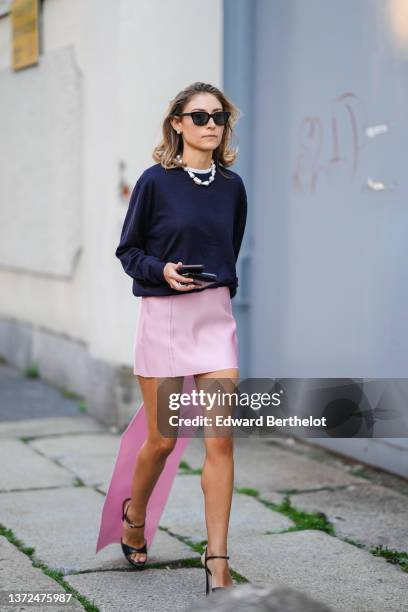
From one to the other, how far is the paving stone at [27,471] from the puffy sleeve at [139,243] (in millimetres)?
1926

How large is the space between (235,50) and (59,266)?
2.68 metres

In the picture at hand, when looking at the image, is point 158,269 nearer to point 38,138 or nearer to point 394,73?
point 394,73

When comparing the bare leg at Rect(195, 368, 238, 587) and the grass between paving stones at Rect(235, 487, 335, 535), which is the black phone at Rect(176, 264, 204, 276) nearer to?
the bare leg at Rect(195, 368, 238, 587)

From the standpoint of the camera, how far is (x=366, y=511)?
4.76 metres

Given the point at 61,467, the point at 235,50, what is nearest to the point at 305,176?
the point at 235,50

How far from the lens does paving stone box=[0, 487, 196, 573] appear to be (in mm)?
4094

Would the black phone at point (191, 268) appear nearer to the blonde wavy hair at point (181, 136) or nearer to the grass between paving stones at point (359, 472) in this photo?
the blonde wavy hair at point (181, 136)

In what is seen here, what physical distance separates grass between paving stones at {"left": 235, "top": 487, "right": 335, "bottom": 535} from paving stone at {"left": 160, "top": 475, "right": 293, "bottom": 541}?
34mm

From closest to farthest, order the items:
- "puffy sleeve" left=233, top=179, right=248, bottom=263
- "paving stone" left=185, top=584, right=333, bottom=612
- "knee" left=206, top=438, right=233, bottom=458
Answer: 1. "paving stone" left=185, top=584, right=333, bottom=612
2. "knee" left=206, top=438, right=233, bottom=458
3. "puffy sleeve" left=233, top=179, right=248, bottom=263

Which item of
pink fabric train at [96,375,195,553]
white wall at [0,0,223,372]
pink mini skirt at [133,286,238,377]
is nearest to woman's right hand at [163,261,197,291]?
pink mini skirt at [133,286,238,377]

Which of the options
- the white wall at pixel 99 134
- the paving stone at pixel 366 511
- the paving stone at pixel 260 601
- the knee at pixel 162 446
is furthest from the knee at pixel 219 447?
the white wall at pixel 99 134

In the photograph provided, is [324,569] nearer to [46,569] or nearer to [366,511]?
[366,511]

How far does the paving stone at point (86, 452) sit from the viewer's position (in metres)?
5.50

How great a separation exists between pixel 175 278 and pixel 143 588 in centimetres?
116
